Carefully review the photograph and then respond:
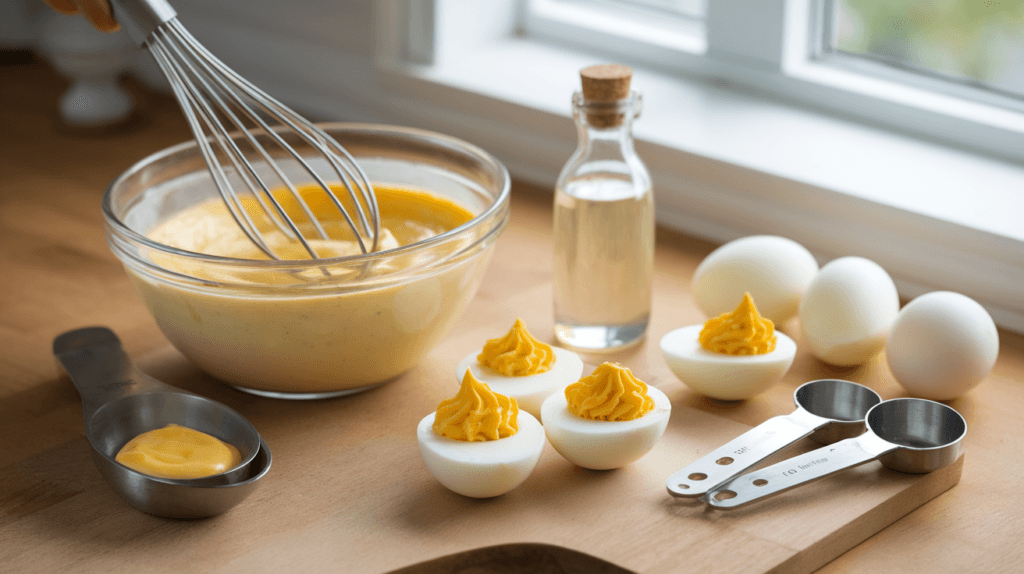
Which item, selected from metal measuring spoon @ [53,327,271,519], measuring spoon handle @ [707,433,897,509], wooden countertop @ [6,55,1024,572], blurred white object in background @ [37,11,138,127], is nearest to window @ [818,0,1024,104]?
wooden countertop @ [6,55,1024,572]

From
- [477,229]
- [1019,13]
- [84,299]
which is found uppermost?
[1019,13]

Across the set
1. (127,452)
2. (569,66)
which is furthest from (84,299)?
(569,66)

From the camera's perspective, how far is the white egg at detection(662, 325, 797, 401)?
77 cm

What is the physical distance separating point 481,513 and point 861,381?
345 mm

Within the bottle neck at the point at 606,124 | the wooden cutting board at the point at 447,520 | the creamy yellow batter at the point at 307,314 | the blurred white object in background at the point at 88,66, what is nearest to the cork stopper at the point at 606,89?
the bottle neck at the point at 606,124

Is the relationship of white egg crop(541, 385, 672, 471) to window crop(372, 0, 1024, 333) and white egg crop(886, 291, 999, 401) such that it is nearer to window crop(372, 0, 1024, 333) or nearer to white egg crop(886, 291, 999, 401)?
white egg crop(886, 291, 999, 401)

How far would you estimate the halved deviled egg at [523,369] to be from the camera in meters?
0.74

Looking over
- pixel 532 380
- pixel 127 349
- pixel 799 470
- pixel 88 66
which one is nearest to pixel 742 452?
pixel 799 470

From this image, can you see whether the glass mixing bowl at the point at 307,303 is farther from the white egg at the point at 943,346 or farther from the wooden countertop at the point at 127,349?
the white egg at the point at 943,346

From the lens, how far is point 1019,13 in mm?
1028

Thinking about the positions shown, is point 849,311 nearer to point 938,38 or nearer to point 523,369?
point 523,369

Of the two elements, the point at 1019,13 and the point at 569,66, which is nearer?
the point at 1019,13

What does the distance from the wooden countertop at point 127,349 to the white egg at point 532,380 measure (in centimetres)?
10

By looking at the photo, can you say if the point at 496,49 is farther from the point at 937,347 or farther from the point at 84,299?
the point at 937,347
